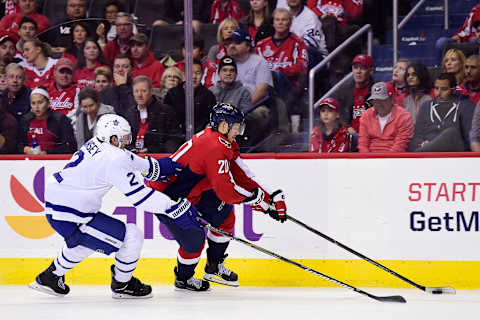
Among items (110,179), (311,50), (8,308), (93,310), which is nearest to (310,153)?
(311,50)

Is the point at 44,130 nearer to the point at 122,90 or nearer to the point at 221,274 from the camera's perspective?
the point at 122,90

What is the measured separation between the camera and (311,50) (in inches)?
207

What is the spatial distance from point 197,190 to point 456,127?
177 centimetres

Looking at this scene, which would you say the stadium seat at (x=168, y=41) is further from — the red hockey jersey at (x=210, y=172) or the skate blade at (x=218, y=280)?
the skate blade at (x=218, y=280)

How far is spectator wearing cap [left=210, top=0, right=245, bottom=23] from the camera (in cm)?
535

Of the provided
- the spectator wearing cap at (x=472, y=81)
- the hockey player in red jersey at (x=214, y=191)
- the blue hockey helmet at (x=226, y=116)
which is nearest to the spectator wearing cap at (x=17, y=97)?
the hockey player in red jersey at (x=214, y=191)

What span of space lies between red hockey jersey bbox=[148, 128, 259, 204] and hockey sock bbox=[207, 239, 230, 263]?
1.10 ft

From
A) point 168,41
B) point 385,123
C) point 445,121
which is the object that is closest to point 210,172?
point 168,41

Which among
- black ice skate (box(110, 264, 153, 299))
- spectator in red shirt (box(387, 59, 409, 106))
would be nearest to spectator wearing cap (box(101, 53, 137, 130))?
black ice skate (box(110, 264, 153, 299))

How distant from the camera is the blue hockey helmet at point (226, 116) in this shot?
4.80 metres

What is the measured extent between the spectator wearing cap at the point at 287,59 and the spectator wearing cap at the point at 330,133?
0.46 feet

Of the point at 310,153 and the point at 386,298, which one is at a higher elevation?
→ the point at 310,153

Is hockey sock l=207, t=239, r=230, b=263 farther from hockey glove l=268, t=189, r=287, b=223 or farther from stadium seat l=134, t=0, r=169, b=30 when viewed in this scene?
stadium seat l=134, t=0, r=169, b=30

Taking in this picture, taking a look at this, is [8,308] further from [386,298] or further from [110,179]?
[386,298]
